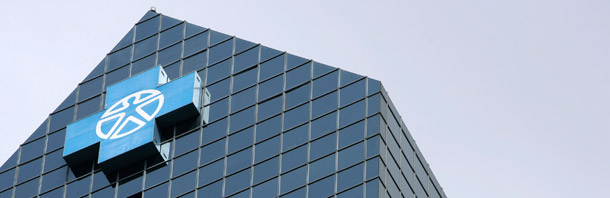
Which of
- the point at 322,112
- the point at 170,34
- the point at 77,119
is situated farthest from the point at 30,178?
the point at 322,112

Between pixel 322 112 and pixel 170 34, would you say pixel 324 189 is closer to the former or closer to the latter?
pixel 322 112

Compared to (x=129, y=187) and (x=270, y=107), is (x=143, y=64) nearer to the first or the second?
(x=129, y=187)

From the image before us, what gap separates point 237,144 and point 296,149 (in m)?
4.57

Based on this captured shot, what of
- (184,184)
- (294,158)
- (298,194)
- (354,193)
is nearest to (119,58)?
(184,184)

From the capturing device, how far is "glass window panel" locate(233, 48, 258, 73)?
11844 centimetres

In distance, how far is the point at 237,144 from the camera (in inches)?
4434

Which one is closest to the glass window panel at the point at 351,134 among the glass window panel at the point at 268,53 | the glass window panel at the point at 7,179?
the glass window panel at the point at 268,53

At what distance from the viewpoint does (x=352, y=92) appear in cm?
11131

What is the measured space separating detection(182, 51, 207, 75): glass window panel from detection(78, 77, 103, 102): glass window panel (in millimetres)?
5754

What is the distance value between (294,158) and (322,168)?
8.02ft

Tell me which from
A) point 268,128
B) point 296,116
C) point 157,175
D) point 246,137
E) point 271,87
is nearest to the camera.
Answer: point 296,116

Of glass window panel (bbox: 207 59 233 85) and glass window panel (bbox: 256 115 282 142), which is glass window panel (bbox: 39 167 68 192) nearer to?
glass window panel (bbox: 207 59 233 85)

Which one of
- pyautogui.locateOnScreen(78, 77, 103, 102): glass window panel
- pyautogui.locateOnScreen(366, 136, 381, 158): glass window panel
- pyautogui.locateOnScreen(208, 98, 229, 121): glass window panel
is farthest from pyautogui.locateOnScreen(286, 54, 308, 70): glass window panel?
pyautogui.locateOnScreen(78, 77, 103, 102): glass window panel

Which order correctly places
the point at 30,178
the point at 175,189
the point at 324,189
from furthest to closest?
the point at 30,178 → the point at 175,189 → the point at 324,189
